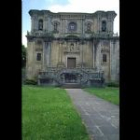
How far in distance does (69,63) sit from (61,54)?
1.82m

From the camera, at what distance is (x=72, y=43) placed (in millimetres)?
51812

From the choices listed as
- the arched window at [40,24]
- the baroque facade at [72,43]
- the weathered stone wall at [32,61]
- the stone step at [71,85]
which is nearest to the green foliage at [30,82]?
the baroque facade at [72,43]

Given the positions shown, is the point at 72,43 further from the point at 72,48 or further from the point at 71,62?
the point at 71,62

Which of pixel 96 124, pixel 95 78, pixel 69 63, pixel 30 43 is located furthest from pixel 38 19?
pixel 96 124

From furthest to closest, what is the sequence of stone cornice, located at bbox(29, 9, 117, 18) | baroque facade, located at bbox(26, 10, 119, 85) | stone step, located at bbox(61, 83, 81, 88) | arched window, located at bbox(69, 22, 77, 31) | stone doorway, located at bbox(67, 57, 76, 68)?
1. arched window, located at bbox(69, 22, 77, 31)
2. stone cornice, located at bbox(29, 9, 117, 18)
3. stone doorway, located at bbox(67, 57, 76, 68)
4. baroque facade, located at bbox(26, 10, 119, 85)
5. stone step, located at bbox(61, 83, 81, 88)

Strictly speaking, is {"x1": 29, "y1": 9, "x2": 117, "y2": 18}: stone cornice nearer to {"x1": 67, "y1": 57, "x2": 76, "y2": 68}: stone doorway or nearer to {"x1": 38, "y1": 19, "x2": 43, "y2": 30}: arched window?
{"x1": 38, "y1": 19, "x2": 43, "y2": 30}: arched window

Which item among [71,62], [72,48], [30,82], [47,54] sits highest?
[72,48]

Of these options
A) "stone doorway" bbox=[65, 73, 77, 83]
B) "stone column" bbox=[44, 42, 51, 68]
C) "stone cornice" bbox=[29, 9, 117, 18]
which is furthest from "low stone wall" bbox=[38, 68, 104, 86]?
"stone cornice" bbox=[29, 9, 117, 18]

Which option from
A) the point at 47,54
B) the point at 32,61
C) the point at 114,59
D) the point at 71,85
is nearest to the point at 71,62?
the point at 47,54

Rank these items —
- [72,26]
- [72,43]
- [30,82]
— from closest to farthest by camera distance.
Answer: [30,82] < [72,43] < [72,26]

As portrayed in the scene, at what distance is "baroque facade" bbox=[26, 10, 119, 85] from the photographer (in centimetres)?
5100

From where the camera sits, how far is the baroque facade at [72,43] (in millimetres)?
51000

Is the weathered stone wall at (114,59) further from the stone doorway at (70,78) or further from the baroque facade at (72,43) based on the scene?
the stone doorway at (70,78)
